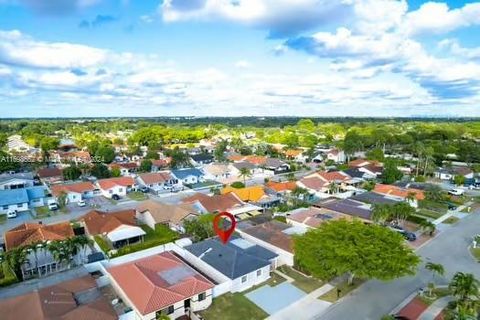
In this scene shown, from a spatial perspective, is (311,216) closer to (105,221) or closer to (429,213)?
(429,213)

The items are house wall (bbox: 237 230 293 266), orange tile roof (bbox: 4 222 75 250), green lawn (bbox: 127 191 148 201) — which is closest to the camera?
house wall (bbox: 237 230 293 266)

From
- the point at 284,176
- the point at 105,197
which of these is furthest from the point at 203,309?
the point at 284,176

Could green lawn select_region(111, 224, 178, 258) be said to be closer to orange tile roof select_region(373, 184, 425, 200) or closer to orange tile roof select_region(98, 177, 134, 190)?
orange tile roof select_region(98, 177, 134, 190)

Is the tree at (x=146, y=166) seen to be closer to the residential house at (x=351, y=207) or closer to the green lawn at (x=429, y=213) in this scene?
the residential house at (x=351, y=207)

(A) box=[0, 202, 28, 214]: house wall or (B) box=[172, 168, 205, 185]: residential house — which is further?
(B) box=[172, 168, 205, 185]: residential house

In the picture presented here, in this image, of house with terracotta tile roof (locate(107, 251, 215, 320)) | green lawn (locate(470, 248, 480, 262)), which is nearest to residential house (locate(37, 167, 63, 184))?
house with terracotta tile roof (locate(107, 251, 215, 320))

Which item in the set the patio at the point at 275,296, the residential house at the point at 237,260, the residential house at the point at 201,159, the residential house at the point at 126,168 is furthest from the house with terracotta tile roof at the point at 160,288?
the residential house at the point at 201,159

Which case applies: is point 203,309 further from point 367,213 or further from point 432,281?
point 367,213
